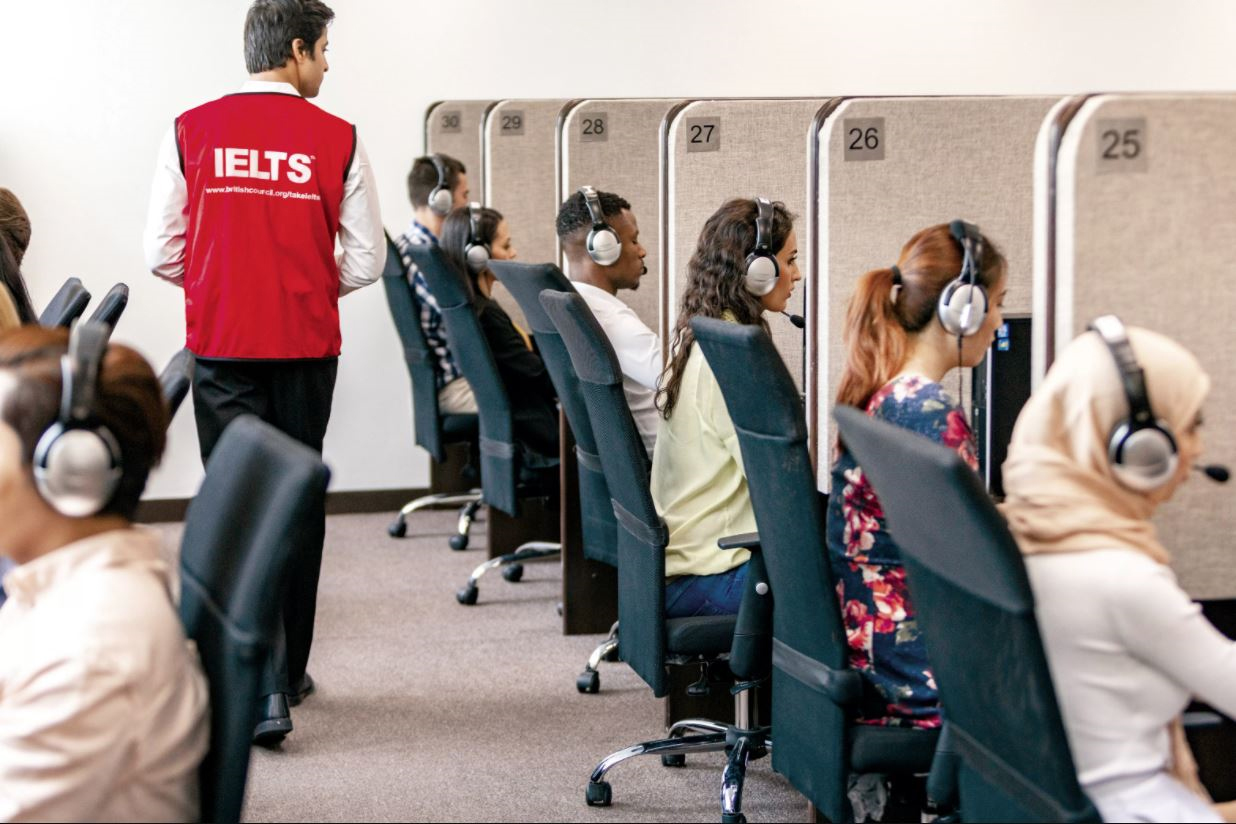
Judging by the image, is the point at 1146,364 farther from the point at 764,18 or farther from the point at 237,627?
the point at 764,18

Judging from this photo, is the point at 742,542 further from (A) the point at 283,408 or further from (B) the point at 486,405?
(B) the point at 486,405

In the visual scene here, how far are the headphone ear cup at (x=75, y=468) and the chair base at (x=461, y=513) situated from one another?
3.39m

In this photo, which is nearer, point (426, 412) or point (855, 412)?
point (855, 412)

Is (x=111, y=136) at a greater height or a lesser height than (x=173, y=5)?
lesser

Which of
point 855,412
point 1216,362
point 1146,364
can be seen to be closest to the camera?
point 1146,364

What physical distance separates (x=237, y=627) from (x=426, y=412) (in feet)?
10.7

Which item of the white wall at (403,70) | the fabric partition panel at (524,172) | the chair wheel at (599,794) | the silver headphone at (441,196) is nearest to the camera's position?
the chair wheel at (599,794)

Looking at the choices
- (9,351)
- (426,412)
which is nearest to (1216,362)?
(9,351)

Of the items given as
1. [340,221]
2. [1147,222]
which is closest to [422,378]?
[340,221]

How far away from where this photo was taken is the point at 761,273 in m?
2.67

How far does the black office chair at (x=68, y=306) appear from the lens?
293 cm

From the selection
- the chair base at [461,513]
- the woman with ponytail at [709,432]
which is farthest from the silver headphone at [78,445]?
the chair base at [461,513]

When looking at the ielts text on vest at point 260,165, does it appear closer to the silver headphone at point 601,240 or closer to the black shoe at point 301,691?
the silver headphone at point 601,240

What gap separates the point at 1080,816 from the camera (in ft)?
4.37
